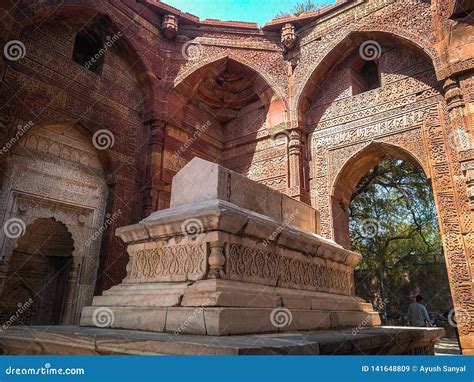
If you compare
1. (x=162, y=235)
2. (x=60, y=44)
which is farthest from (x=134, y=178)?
(x=162, y=235)

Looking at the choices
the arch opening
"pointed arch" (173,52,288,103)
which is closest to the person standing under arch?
the arch opening

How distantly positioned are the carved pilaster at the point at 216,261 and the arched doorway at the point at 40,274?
4955mm

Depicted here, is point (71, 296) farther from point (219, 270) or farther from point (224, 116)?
point (224, 116)

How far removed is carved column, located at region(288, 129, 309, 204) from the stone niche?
3.98m

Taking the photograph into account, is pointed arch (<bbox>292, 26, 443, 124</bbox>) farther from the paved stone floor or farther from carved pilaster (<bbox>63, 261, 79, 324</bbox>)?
the paved stone floor

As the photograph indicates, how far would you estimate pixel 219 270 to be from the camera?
2.50m

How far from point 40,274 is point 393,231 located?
11307 millimetres

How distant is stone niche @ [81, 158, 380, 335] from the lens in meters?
2.35

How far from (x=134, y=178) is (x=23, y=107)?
7.75 ft

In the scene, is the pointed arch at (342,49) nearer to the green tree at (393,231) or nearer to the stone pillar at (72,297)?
the green tree at (393,231)

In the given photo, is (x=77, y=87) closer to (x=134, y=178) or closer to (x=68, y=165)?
(x=68, y=165)

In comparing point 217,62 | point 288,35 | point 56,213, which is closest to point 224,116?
point 217,62

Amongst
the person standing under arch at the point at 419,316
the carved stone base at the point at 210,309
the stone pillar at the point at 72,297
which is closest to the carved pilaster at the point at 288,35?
the person standing under arch at the point at 419,316

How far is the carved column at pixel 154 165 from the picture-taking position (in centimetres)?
→ 718
